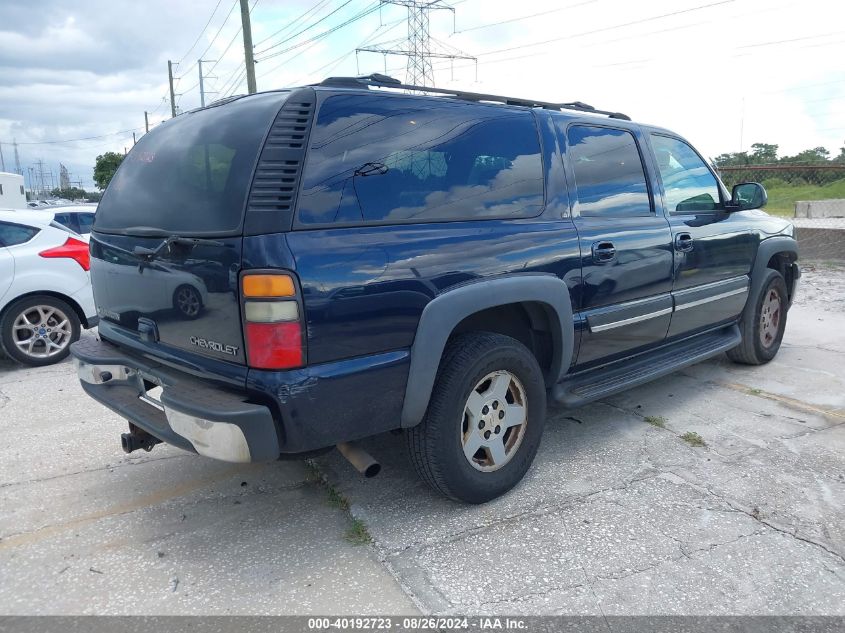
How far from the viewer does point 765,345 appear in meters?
5.40

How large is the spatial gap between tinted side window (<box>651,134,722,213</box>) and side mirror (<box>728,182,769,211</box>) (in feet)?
0.45

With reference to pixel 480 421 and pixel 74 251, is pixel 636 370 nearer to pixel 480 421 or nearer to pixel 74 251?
pixel 480 421

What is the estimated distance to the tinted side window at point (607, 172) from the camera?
359cm

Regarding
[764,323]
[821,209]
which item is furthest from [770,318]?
[821,209]

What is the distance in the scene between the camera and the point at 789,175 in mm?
22812

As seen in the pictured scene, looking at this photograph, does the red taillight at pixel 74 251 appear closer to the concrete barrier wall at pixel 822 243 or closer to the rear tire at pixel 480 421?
the rear tire at pixel 480 421

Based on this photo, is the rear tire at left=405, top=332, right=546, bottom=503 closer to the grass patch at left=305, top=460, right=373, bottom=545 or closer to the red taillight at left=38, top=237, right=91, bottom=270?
the grass patch at left=305, top=460, right=373, bottom=545

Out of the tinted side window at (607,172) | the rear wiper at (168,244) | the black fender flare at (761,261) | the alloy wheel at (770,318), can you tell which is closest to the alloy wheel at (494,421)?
the tinted side window at (607,172)

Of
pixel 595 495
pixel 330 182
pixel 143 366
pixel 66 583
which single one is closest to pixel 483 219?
pixel 330 182

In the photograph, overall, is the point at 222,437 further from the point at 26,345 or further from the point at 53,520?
the point at 26,345

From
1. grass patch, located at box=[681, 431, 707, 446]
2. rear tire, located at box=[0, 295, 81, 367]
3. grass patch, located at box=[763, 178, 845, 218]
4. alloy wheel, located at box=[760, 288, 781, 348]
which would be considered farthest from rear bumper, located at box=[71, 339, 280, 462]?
grass patch, located at box=[763, 178, 845, 218]

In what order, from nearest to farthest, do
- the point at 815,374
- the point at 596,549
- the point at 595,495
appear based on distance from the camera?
1. the point at 596,549
2. the point at 595,495
3. the point at 815,374

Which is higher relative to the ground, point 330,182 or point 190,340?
point 330,182

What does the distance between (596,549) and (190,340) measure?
197 cm
